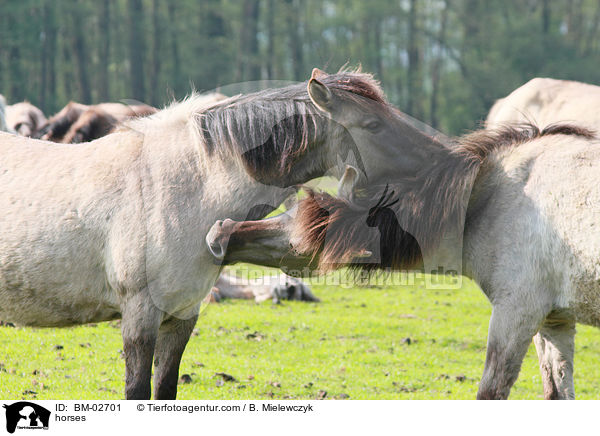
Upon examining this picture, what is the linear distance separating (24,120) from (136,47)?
83.4 ft

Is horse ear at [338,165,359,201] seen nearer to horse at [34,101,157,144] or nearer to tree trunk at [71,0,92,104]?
horse at [34,101,157,144]

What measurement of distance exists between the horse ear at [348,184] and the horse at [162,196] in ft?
0.55

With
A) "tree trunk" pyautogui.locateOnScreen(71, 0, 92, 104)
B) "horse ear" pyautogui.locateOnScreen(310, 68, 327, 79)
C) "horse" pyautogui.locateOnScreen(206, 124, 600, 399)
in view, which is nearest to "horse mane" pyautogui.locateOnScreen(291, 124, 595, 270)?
"horse" pyautogui.locateOnScreen(206, 124, 600, 399)

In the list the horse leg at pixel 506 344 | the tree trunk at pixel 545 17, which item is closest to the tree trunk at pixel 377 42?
the tree trunk at pixel 545 17

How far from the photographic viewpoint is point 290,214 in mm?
3906

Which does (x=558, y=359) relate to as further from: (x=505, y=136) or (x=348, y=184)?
(x=348, y=184)

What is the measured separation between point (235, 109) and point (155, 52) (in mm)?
38703

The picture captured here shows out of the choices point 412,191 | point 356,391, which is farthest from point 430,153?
point 356,391

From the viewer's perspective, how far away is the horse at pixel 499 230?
11.8 feet

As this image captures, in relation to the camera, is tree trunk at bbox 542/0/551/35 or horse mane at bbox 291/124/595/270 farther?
tree trunk at bbox 542/0/551/35

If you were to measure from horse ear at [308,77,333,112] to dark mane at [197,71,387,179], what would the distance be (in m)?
0.08

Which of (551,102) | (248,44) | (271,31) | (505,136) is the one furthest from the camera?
(271,31)

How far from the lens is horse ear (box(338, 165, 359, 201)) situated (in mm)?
3830

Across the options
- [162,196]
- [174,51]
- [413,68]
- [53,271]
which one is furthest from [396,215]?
[174,51]
